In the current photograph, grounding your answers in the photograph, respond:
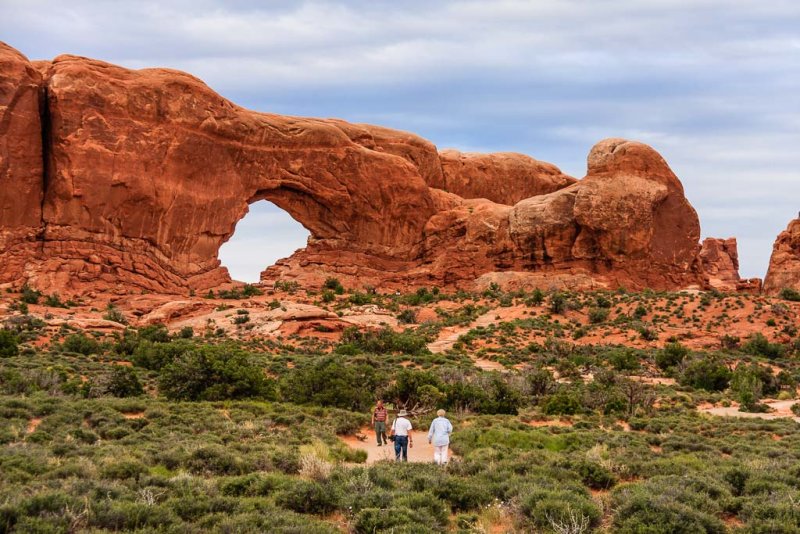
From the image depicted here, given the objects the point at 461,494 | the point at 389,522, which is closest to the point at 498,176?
the point at 461,494

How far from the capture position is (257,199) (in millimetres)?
52969

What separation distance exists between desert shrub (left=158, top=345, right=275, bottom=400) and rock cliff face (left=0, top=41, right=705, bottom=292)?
22944mm

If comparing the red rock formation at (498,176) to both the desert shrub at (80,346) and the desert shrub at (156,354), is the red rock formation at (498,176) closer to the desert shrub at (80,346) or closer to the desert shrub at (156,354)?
the desert shrub at (80,346)

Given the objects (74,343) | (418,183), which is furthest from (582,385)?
(418,183)

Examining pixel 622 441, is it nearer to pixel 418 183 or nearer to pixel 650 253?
pixel 650 253

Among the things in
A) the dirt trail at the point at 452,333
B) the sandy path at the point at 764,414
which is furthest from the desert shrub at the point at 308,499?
the dirt trail at the point at 452,333

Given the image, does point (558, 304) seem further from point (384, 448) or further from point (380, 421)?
point (380, 421)

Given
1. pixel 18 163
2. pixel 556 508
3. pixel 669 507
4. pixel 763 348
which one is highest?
pixel 18 163

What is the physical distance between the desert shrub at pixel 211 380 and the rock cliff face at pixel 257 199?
903 inches

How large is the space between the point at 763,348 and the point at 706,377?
9.34 metres

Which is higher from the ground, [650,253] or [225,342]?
[650,253]

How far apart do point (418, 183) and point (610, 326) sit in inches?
784

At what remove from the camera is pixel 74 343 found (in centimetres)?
3164

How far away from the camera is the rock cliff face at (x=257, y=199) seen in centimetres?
4397
